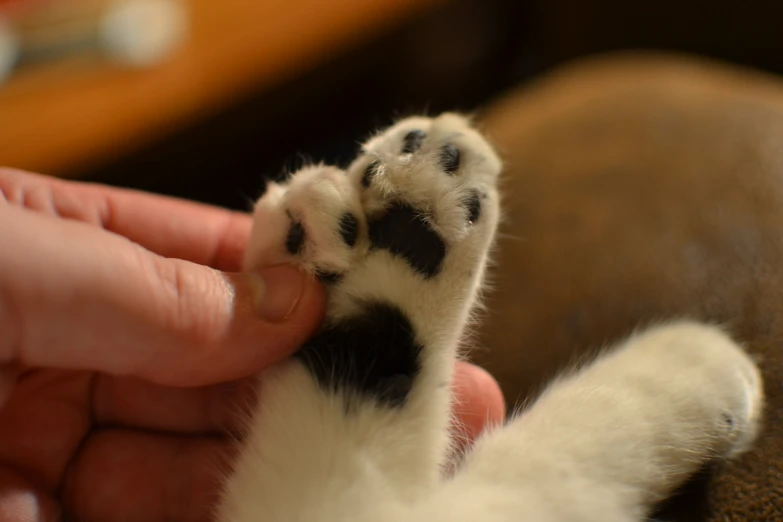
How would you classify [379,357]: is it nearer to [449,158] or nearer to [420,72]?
[449,158]

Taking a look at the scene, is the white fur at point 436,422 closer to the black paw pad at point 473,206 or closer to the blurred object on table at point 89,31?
the black paw pad at point 473,206

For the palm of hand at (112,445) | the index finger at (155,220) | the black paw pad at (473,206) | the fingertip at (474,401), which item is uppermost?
the black paw pad at (473,206)

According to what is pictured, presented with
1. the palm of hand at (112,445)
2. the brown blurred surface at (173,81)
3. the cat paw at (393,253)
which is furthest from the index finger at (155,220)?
the brown blurred surface at (173,81)

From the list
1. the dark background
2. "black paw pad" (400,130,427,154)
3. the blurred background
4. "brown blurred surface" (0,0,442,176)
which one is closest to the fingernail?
"black paw pad" (400,130,427,154)

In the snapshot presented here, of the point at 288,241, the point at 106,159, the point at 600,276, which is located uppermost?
the point at 288,241

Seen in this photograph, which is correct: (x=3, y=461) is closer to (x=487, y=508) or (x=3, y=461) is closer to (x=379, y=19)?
(x=487, y=508)

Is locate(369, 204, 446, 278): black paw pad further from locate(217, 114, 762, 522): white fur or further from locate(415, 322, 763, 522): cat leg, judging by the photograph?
locate(415, 322, 763, 522): cat leg

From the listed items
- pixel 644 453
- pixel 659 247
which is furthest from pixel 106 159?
pixel 644 453
